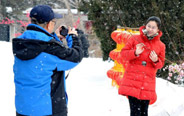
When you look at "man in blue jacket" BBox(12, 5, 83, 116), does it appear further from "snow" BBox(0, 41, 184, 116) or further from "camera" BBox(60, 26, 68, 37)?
"snow" BBox(0, 41, 184, 116)

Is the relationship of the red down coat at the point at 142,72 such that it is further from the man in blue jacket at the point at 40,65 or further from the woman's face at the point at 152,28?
the man in blue jacket at the point at 40,65

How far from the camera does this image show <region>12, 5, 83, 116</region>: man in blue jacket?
2422 millimetres

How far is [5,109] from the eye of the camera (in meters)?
5.13

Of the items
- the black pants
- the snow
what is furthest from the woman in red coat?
the snow

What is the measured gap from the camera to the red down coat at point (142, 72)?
12.0 ft

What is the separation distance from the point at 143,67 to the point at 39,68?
5.62 feet

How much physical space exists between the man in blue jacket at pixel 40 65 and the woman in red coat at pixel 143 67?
4.31ft

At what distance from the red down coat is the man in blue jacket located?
131 cm

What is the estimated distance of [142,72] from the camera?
368cm

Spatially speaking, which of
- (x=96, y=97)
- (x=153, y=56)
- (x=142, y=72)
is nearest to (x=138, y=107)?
(x=142, y=72)

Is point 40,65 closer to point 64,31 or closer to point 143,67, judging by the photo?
point 64,31

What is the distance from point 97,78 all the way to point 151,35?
4841 millimetres

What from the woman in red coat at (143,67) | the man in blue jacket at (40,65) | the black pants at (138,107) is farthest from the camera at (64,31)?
the black pants at (138,107)

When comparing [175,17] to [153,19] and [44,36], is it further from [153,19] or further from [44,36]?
[44,36]
